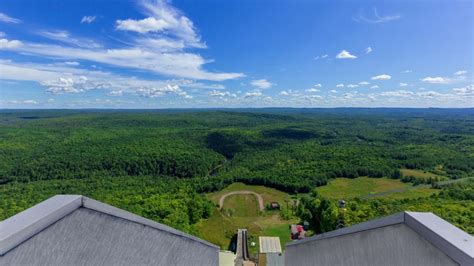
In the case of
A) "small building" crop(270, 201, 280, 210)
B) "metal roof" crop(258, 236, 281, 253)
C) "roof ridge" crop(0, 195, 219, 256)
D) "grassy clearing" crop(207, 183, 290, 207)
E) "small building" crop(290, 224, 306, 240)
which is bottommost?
"grassy clearing" crop(207, 183, 290, 207)

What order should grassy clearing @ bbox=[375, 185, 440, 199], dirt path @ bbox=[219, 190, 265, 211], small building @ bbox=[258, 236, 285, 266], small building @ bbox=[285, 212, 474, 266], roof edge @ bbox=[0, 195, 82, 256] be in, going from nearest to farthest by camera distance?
roof edge @ bbox=[0, 195, 82, 256]
small building @ bbox=[285, 212, 474, 266]
small building @ bbox=[258, 236, 285, 266]
dirt path @ bbox=[219, 190, 265, 211]
grassy clearing @ bbox=[375, 185, 440, 199]

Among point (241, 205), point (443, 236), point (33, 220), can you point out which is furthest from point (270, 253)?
point (241, 205)

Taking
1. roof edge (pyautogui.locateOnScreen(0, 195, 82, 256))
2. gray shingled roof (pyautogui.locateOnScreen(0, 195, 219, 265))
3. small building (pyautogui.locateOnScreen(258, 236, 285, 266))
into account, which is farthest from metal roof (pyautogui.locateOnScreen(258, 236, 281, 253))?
roof edge (pyautogui.locateOnScreen(0, 195, 82, 256))

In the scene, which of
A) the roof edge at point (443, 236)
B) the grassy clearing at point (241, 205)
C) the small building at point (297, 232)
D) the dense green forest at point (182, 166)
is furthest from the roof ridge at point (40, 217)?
the grassy clearing at point (241, 205)

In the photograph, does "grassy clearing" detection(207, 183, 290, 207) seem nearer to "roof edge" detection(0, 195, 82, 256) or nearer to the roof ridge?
the roof ridge

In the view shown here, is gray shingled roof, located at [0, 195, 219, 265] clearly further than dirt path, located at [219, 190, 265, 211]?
No

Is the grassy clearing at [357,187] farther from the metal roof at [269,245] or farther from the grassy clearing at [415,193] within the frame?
the metal roof at [269,245]
